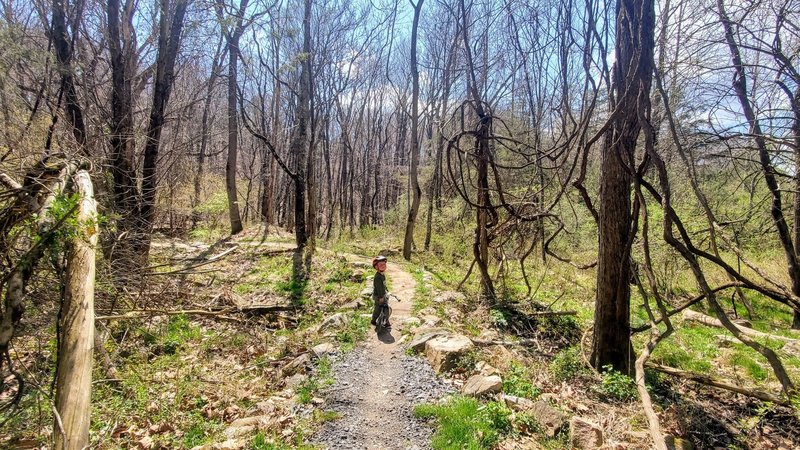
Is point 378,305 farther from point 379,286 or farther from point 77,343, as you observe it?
point 77,343

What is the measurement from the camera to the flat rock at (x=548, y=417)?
372 cm

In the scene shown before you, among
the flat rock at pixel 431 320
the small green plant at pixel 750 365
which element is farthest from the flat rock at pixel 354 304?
the small green plant at pixel 750 365

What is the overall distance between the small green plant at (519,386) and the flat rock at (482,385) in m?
0.10

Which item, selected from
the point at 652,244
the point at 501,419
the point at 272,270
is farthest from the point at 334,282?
the point at 652,244

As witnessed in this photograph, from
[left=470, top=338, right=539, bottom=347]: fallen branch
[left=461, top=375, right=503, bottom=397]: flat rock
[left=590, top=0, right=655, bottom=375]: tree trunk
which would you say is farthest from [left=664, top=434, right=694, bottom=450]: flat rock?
[left=470, top=338, right=539, bottom=347]: fallen branch

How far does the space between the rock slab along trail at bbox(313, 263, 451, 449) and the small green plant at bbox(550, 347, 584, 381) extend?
1633 mm

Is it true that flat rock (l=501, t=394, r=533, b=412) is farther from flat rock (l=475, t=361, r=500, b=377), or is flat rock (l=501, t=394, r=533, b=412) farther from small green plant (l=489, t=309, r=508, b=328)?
small green plant (l=489, t=309, r=508, b=328)

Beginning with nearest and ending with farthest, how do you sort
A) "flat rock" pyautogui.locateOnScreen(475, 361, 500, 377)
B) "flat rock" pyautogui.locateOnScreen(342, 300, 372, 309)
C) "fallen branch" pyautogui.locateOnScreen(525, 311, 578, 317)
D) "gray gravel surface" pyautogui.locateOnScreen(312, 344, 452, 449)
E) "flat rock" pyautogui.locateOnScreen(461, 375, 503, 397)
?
1. "gray gravel surface" pyautogui.locateOnScreen(312, 344, 452, 449)
2. "flat rock" pyautogui.locateOnScreen(461, 375, 503, 397)
3. "flat rock" pyautogui.locateOnScreen(475, 361, 500, 377)
4. "fallen branch" pyautogui.locateOnScreen(525, 311, 578, 317)
5. "flat rock" pyautogui.locateOnScreen(342, 300, 372, 309)

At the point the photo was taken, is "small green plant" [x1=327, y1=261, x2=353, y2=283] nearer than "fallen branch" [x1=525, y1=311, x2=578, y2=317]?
No

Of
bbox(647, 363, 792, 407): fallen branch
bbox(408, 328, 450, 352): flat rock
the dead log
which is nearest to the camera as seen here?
the dead log

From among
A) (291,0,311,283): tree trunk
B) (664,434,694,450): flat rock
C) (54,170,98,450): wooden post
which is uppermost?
(291,0,311,283): tree trunk

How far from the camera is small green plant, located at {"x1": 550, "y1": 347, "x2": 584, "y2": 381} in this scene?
17.4 ft

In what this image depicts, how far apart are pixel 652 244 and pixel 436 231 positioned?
32.6ft

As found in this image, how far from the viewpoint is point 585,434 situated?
11.6ft
